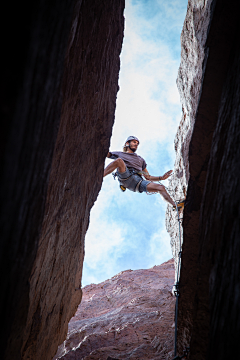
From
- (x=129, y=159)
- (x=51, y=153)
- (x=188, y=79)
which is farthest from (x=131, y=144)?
(x=51, y=153)

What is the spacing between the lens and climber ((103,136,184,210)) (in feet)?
22.3

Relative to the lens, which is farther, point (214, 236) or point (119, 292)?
point (119, 292)

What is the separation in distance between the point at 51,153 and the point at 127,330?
185 inches

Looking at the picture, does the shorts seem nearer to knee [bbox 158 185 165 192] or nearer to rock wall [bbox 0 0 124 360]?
knee [bbox 158 185 165 192]

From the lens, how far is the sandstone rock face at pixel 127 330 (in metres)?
3.89

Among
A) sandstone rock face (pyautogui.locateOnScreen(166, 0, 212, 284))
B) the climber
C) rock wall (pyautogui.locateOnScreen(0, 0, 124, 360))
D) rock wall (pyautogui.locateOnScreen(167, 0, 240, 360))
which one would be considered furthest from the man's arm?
rock wall (pyautogui.locateOnScreen(167, 0, 240, 360))

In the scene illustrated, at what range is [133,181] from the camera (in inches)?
285

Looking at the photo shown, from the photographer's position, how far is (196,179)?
2.91m

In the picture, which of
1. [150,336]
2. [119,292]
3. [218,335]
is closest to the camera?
[218,335]

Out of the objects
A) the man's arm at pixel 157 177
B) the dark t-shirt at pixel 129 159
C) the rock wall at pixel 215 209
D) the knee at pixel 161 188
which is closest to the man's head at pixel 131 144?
the dark t-shirt at pixel 129 159

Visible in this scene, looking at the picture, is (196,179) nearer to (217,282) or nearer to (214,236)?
(214,236)

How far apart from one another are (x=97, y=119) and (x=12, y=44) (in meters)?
2.96

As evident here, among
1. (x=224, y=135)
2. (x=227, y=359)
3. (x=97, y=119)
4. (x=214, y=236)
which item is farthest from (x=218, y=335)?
(x=97, y=119)

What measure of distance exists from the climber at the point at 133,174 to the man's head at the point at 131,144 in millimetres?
190
